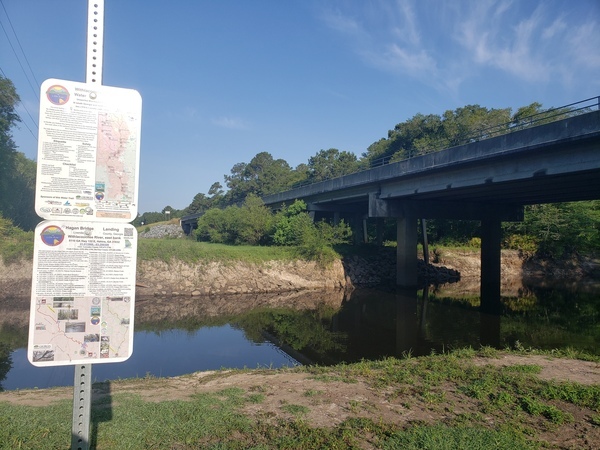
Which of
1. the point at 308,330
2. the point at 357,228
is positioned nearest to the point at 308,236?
the point at 357,228

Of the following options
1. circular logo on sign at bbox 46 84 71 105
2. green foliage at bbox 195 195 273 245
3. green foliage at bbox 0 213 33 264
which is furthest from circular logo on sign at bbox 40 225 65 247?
green foliage at bbox 195 195 273 245

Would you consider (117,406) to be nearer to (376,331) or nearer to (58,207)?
(58,207)

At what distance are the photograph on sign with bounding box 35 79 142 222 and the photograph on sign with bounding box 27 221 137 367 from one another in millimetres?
181

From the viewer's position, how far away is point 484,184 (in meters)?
22.6

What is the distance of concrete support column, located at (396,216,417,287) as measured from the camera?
31.7m

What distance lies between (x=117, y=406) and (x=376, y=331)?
13.4 meters

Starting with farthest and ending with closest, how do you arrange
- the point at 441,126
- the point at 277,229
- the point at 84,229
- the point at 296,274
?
1. the point at 441,126
2. the point at 277,229
3. the point at 296,274
4. the point at 84,229

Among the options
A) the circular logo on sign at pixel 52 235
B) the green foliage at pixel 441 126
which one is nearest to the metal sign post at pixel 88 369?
the circular logo on sign at pixel 52 235

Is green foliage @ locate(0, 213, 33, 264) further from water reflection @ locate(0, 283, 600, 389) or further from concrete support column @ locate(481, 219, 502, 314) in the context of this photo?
concrete support column @ locate(481, 219, 502, 314)

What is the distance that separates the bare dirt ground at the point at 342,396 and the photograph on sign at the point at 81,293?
3100 mm

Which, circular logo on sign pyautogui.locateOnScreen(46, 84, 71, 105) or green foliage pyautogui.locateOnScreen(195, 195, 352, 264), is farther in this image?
green foliage pyautogui.locateOnScreen(195, 195, 352, 264)

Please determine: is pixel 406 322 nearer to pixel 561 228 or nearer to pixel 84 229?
pixel 84 229

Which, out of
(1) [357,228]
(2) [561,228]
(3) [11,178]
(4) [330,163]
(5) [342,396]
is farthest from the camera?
(4) [330,163]

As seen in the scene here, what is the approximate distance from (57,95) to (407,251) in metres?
30.5
